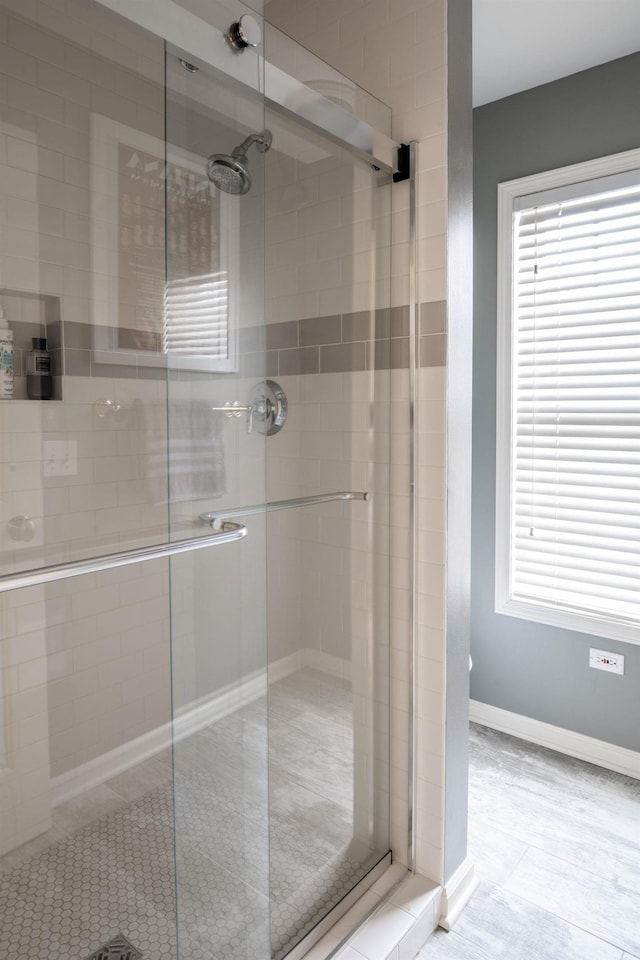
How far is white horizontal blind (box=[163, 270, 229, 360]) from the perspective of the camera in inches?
43.1

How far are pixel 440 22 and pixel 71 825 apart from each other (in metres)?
2.04

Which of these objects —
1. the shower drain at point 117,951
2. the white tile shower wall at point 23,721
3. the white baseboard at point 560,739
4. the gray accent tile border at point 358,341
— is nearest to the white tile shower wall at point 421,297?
the gray accent tile border at point 358,341

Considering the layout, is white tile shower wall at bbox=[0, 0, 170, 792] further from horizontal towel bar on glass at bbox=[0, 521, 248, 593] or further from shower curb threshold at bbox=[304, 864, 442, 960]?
shower curb threshold at bbox=[304, 864, 442, 960]

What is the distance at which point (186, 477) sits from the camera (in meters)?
1.11

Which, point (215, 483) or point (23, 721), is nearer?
point (215, 483)

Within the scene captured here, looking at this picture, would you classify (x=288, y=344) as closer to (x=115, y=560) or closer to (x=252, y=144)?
(x=252, y=144)

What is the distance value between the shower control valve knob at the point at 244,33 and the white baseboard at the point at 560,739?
8.14 feet

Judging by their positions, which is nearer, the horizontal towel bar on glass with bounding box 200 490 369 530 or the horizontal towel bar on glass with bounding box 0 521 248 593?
the horizontal towel bar on glass with bounding box 0 521 248 593

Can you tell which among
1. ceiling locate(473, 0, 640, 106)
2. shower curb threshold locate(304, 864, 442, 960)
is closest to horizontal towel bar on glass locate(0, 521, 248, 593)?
shower curb threshold locate(304, 864, 442, 960)

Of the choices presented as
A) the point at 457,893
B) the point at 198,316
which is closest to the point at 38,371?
the point at 198,316

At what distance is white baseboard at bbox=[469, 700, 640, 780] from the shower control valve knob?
2.48 m

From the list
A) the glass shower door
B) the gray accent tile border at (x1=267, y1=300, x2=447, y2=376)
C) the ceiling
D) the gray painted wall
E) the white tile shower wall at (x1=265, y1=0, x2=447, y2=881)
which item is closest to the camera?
the glass shower door

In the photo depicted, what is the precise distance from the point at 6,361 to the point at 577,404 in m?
1.99

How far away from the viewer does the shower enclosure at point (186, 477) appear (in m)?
1.12
